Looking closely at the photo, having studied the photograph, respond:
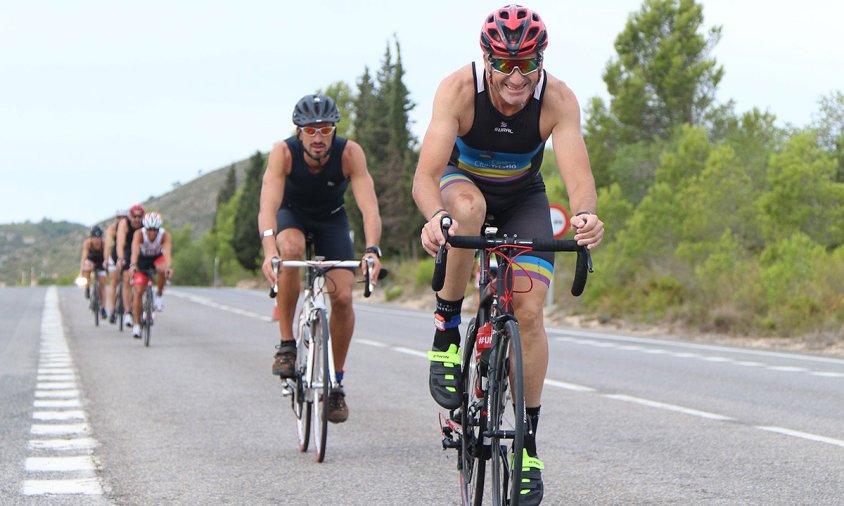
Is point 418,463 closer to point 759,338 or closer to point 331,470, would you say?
point 331,470

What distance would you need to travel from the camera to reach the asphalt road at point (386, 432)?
6.25 metres

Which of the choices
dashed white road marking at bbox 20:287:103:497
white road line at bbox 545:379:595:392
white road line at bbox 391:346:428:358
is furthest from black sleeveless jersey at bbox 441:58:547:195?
white road line at bbox 391:346:428:358

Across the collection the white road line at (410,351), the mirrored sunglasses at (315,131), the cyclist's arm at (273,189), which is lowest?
the white road line at (410,351)

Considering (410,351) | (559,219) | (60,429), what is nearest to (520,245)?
(60,429)

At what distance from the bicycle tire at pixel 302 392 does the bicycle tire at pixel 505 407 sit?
112 inches

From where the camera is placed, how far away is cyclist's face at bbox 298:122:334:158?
7910mm

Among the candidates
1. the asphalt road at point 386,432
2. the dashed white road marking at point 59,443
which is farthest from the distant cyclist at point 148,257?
the dashed white road marking at point 59,443

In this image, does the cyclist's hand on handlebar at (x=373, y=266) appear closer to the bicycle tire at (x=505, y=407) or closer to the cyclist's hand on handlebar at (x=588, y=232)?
the bicycle tire at (x=505, y=407)

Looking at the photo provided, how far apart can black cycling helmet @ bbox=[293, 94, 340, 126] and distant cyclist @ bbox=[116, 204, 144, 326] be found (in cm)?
1094

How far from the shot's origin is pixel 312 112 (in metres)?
7.84

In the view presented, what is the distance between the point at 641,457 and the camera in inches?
287

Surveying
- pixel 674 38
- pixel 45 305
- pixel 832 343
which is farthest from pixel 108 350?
pixel 674 38

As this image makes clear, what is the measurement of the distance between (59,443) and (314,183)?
2.25 m

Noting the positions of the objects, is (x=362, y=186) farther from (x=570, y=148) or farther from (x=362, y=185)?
(x=570, y=148)
